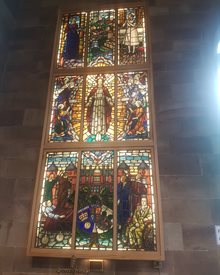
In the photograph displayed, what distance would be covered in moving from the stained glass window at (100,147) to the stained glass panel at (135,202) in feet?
0.04

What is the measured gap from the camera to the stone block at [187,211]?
3518mm

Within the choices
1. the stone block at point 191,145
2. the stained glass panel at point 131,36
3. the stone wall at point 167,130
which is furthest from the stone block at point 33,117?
the stone block at point 191,145

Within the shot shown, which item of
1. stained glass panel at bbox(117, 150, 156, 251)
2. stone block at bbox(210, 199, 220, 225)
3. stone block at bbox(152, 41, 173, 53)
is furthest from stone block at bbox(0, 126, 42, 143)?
stone block at bbox(210, 199, 220, 225)

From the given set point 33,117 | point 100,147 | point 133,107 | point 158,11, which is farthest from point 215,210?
point 158,11

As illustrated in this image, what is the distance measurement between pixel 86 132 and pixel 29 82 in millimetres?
1421

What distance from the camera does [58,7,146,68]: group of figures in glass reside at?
476cm

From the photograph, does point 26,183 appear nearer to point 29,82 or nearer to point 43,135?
point 43,135

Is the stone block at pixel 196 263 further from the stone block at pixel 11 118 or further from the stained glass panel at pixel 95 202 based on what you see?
the stone block at pixel 11 118

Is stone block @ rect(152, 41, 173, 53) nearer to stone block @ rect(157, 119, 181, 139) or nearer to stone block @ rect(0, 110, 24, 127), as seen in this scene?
stone block @ rect(157, 119, 181, 139)

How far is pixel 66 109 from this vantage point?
172 inches

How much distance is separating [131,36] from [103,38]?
0.50 m

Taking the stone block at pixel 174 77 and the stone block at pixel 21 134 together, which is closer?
the stone block at pixel 21 134

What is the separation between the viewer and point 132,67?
455 centimetres

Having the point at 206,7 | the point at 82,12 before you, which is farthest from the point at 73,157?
the point at 206,7
